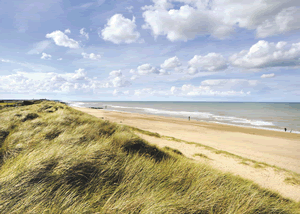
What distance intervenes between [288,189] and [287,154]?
27.3 ft

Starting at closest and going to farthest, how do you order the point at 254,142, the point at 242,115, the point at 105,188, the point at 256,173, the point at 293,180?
1. the point at 105,188
2. the point at 293,180
3. the point at 256,173
4. the point at 254,142
5. the point at 242,115

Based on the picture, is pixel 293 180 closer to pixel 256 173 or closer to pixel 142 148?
pixel 256 173

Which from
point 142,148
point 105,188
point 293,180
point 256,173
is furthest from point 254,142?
point 105,188

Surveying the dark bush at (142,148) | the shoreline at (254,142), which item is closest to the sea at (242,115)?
the shoreline at (254,142)

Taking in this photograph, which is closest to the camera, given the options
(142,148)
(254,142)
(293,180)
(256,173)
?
(142,148)

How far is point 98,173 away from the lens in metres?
3.07

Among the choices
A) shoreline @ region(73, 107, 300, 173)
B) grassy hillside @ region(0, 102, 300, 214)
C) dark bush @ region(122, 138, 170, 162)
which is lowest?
shoreline @ region(73, 107, 300, 173)

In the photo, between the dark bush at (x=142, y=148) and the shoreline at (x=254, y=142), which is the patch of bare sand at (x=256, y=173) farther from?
the dark bush at (x=142, y=148)

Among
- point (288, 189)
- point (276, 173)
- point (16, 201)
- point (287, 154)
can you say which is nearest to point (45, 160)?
point (16, 201)

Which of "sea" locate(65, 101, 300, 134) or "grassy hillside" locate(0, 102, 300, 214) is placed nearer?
"grassy hillside" locate(0, 102, 300, 214)

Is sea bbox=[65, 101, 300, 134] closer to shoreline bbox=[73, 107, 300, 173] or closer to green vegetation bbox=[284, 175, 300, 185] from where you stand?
shoreline bbox=[73, 107, 300, 173]

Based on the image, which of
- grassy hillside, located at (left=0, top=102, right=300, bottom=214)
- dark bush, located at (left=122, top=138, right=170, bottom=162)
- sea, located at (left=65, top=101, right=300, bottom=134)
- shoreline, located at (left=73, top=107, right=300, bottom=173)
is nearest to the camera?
grassy hillside, located at (left=0, top=102, right=300, bottom=214)

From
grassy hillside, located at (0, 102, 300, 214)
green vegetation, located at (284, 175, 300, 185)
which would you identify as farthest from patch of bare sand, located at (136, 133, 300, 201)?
grassy hillside, located at (0, 102, 300, 214)

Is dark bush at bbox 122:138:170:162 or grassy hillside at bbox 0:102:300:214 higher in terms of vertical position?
grassy hillside at bbox 0:102:300:214
